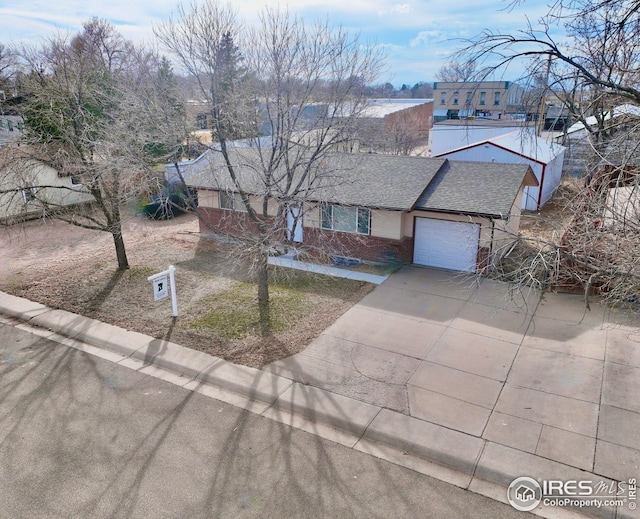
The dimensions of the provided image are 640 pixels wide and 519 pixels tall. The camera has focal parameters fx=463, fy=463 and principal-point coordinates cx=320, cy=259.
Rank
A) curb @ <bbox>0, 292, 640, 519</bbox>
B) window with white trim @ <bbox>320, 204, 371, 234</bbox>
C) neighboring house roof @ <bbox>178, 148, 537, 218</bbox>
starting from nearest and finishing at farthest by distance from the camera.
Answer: curb @ <bbox>0, 292, 640, 519</bbox>, neighboring house roof @ <bbox>178, 148, 537, 218</bbox>, window with white trim @ <bbox>320, 204, 371, 234</bbox>

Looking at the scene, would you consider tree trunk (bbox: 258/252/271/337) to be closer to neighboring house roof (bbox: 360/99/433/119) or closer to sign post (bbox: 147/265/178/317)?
sign post (bbox: 147/265/178/317)

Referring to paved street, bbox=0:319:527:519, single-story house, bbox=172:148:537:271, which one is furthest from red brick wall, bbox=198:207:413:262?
paved street, bbox=0:319:527:519

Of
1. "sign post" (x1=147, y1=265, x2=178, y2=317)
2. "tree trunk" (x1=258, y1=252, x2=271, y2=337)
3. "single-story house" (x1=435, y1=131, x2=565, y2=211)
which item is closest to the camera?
"tree trunk" (x1=258, y1=252, x2=271, y2=337)

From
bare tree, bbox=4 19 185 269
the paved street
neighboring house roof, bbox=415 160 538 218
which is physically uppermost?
bare tree, bbox=4 19 185 269

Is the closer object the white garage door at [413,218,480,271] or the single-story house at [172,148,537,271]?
the single-story house at [172,148,537,271]

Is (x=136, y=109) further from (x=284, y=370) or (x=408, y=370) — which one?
(x=408, y=370)

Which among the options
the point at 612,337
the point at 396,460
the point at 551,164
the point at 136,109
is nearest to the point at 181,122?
the point at 136,109

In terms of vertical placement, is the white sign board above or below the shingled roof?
below

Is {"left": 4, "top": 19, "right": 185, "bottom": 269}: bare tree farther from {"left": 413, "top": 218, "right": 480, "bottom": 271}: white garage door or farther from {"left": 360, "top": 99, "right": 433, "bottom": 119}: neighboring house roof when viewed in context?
{"left": 413, "top": 218, "right": 480, "bottom": 271}: white garage door
